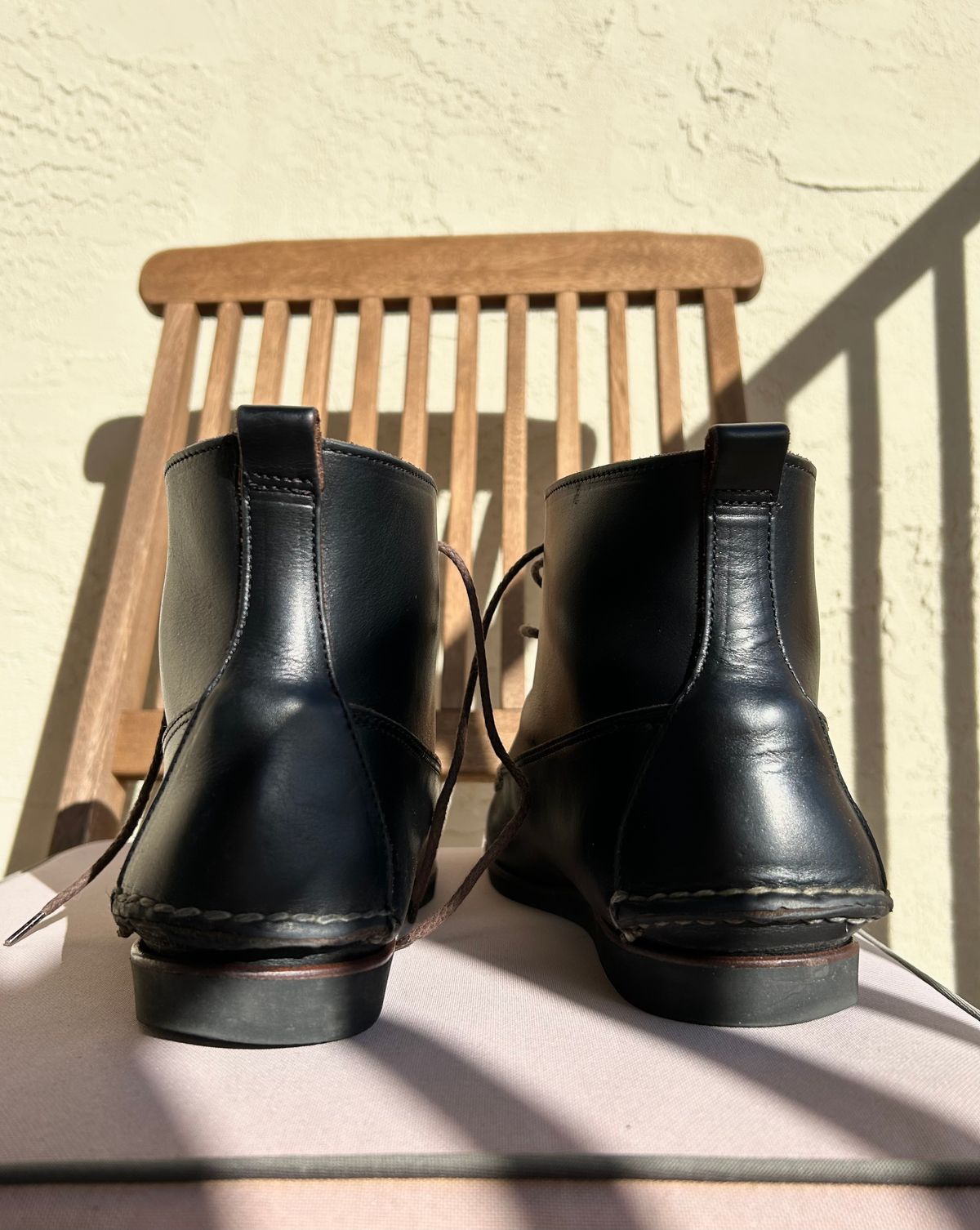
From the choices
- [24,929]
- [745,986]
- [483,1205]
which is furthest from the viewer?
[24,929]

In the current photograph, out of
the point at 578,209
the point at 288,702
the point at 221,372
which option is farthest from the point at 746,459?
the point at 578,209

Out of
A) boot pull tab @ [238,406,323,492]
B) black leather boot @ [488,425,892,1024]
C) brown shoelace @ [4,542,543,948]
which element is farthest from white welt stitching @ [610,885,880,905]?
boot pull tab @ [238,406,323,492]

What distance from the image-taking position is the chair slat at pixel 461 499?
81 centimetres

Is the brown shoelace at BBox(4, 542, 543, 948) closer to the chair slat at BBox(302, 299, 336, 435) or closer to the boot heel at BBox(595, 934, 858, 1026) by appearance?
the boot heel at BBox(595, 934, 858, 1026)

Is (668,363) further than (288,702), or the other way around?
(668,363)

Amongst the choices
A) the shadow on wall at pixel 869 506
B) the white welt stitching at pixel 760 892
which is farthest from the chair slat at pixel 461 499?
the white welt stitching at pixel 760 892

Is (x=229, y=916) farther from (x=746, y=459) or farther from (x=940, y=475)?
(x=940, y=475)

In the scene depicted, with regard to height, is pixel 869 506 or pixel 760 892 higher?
pixel 869 506

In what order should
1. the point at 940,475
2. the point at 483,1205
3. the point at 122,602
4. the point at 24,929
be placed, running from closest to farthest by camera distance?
the point at 483,1205 → the point at 24,929 → the point at 122,602 → the point at 940,475

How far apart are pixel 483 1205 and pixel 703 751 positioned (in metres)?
0.20

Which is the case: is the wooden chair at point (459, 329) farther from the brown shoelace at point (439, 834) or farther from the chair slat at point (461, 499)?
the brown shoelace at point (439, 834)

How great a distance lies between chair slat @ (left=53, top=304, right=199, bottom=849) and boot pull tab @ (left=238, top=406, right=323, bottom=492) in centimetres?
49

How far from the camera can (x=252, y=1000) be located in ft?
1.00

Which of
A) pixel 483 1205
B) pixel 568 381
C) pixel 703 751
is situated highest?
pixel 568 381
